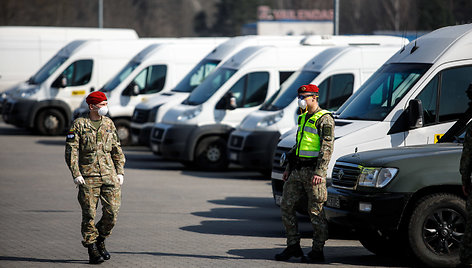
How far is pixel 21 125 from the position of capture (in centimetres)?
2570

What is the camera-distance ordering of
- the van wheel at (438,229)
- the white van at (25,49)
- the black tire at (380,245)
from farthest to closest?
the white van at (25,49) < the black tire at (380,245) < the van wheel at (438,229)

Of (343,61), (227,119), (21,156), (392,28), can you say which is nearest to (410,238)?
(343,61)

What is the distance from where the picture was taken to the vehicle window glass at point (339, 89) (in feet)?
50.8

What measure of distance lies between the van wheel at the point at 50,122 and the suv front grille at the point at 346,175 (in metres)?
17.2

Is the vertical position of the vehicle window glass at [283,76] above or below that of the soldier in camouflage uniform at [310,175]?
above

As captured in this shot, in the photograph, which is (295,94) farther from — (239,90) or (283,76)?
(239,90)

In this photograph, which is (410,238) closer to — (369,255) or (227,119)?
(369,255)

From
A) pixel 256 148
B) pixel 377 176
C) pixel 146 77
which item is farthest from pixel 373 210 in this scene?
pixel 146 77

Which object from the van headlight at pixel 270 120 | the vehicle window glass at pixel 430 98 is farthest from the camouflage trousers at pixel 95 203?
the van headlight at pixel 270 120

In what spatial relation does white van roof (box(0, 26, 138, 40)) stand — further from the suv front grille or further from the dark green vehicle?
the dark green vehicle

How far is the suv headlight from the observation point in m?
8.74

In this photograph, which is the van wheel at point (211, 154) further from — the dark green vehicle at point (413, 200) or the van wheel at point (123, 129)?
the dark green vehicle at point (413, 200)

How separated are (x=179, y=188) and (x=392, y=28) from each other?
53.5 meters

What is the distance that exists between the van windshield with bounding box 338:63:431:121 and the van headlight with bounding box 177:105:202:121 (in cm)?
638
